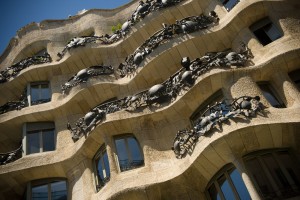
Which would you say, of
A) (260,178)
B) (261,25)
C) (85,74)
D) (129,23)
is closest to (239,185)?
(260,178)

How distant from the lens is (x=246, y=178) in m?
9.87

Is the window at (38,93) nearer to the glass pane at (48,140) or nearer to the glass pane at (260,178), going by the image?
the glass pane at (48,140)

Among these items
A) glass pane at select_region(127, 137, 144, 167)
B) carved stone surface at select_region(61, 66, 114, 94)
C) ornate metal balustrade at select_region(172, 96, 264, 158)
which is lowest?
ornate metal balustrade at select_region(172, 96, 264, 158)

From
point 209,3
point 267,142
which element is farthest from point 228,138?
point 209,3

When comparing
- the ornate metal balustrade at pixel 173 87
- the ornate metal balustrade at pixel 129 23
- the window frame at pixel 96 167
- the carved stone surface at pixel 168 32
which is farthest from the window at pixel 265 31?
the window frame at pixel 96 167

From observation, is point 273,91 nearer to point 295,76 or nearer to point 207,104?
point 295,76

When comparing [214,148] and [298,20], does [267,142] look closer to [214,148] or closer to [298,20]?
[214,148]

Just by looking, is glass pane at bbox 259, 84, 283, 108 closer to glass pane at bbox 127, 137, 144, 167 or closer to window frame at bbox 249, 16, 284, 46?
window frame at bbox 249, 16, 284, 46

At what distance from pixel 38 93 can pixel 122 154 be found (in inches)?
285

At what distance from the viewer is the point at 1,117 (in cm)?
1611

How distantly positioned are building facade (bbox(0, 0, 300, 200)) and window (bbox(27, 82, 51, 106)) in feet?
0.25

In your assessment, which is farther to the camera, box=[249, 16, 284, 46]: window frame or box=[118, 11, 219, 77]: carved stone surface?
box=[118, 11, 219, 77]: carved stone surface

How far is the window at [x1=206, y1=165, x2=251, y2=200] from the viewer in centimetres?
1040

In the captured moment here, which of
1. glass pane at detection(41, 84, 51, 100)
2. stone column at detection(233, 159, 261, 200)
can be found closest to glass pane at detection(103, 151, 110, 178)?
stone column at detection(233, 159, 261, 200)
